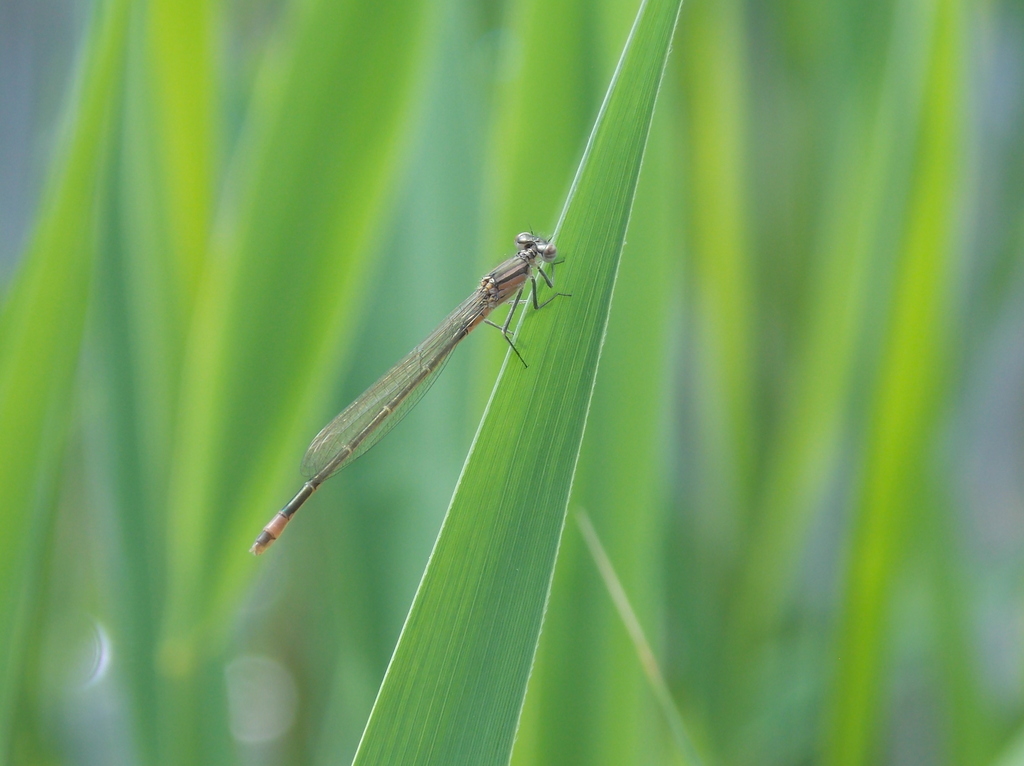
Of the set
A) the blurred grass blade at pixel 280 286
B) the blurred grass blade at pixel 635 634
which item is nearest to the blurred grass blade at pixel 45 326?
the blurred grass blade at pixel 280 286

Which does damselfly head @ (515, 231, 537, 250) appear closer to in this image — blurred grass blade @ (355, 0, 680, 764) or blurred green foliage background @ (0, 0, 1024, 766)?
blurred green foliage background @ (0, 0, 1024, 766)

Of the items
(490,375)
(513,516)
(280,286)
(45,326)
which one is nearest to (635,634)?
(513,516)

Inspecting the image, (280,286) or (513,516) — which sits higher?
(280,286)

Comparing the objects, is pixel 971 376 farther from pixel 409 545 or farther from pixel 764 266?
pixel 409 545

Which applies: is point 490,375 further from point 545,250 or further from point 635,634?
point 635,634

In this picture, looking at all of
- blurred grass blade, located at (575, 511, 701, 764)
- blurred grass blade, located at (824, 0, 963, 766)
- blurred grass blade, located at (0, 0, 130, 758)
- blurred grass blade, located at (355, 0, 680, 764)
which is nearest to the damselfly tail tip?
blurred grass blade, located at (0, 0, 130, 758)

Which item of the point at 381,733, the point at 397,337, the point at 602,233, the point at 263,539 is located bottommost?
the point at 381,733

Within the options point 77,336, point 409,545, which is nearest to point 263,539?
point 409,545

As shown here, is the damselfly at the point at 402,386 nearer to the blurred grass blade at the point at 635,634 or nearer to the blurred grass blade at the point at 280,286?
the blurred grass blade at the point at 280,286

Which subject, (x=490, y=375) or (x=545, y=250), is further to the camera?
(x=545, y=250)
